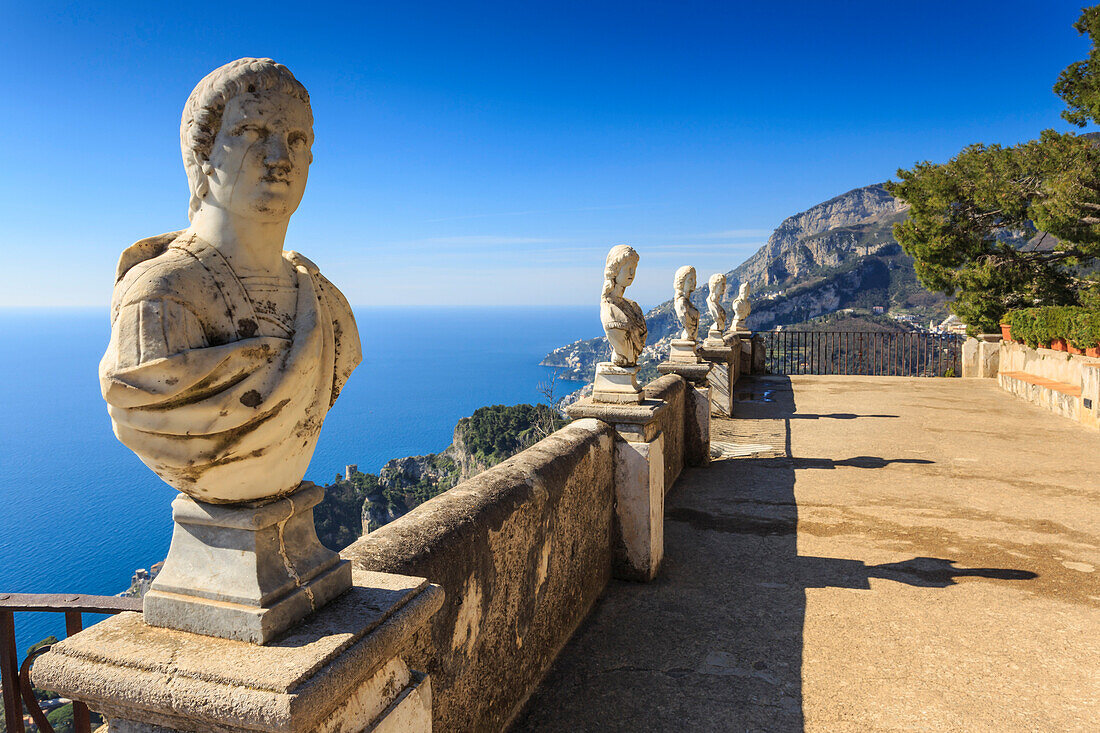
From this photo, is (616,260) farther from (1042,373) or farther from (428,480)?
(428,480)

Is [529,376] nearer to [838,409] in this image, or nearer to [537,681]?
[838,409]

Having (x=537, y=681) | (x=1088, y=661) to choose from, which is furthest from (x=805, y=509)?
(x=537, y=681)

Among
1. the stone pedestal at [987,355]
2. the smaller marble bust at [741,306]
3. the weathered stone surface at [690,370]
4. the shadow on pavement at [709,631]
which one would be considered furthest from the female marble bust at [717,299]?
the stone pedestal at [987,355]

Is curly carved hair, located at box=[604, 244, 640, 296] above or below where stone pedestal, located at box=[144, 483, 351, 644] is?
above

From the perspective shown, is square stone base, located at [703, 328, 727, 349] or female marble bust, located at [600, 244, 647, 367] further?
square stone base, located at [703, 328, 727, 349]

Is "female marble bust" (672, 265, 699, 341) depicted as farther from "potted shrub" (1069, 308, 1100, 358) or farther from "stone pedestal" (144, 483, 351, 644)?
"stone pedestal" (144, 483, 351, 644)

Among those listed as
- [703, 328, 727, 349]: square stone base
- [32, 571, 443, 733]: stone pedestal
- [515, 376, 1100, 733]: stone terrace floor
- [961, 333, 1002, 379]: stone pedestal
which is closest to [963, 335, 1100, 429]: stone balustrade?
[961, 333, 1002, 379]: stone pedestal

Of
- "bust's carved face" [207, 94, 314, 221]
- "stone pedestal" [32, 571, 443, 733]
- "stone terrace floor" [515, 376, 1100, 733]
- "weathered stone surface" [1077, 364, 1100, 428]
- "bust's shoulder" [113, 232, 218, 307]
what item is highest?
"bust's carved face" [207, 94, 314, 221]

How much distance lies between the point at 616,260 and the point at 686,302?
13.3 feet

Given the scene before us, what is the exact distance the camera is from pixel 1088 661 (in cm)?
331

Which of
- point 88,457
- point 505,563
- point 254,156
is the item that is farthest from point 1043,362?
→ point 88,457

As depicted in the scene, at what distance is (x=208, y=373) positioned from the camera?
1.21 metres

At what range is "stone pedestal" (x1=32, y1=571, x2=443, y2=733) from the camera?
1159 mm

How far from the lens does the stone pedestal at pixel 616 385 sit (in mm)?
4449
